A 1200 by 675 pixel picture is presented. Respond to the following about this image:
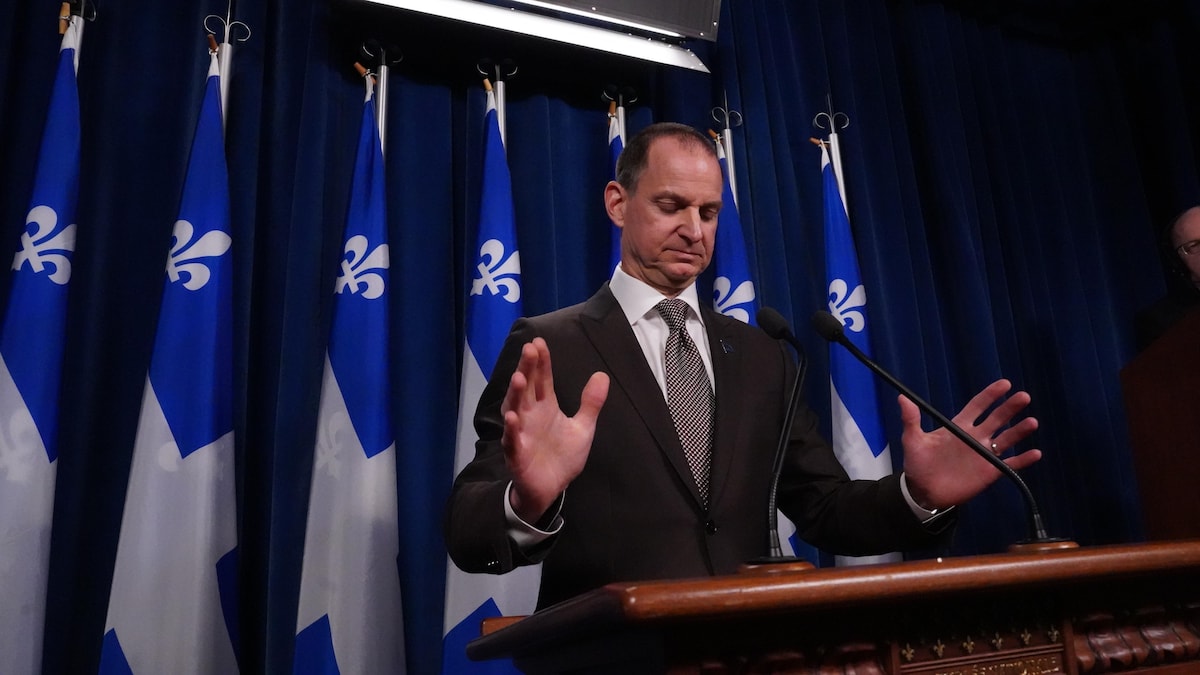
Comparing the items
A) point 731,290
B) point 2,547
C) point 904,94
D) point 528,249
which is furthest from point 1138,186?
point 2,547

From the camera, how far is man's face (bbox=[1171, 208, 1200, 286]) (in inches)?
126

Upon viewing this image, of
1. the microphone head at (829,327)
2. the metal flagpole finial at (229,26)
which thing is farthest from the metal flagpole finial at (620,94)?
the microphone head at (829,327)

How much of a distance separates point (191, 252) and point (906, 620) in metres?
2.09

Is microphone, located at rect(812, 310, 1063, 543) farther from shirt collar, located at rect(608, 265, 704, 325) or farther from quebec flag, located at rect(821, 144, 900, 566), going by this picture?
quebec flag, located at rect(821, 144, 900, 566)

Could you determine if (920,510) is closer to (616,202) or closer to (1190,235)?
(616,202)

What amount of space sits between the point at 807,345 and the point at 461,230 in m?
1.26

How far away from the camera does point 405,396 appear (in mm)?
2721

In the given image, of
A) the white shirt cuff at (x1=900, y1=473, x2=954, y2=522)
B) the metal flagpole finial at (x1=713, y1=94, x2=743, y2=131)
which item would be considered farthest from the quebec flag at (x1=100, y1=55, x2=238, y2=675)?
the metal flagpole finial at (x1=713, y1=94, x2=743, y2=131)

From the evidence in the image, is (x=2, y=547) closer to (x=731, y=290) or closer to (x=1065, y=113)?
(x=731, y=290)

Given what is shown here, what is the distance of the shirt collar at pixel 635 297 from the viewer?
187 cm

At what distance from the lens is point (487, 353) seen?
8.80 ft

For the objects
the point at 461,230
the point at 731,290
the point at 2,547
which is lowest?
the point at 2,547

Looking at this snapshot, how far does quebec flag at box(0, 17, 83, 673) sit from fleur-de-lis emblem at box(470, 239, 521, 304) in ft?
3.50

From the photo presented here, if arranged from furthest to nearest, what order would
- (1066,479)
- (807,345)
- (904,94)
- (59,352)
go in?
1. (904,94)
2. (1066,479)
3. (807,345)
4. (59,352)
